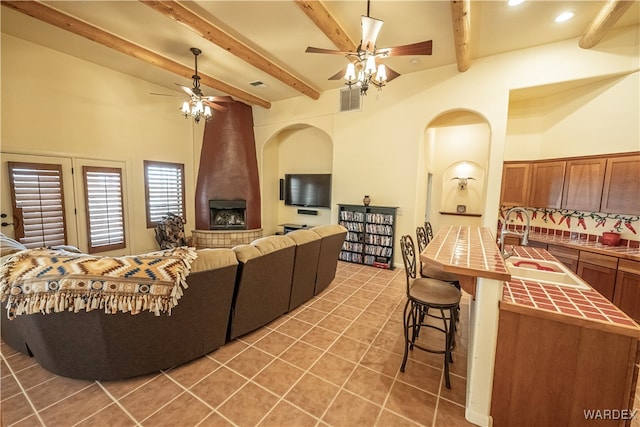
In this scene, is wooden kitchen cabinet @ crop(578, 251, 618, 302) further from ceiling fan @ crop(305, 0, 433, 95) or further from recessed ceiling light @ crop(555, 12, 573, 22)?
A: ceiling fan @ crop(305, 0, 433, 95)

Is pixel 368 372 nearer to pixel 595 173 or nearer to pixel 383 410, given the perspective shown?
pixel 383 410

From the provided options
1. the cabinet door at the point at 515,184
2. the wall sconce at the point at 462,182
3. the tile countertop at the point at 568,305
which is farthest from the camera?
the wall sconce at the point at 462,182

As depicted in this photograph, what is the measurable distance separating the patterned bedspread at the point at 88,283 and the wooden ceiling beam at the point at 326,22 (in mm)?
2841

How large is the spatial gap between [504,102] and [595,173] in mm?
1494

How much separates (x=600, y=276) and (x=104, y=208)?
7430 mm

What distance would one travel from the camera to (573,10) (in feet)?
9.43

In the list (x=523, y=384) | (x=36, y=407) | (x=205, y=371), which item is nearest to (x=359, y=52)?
(x=523, y=384)

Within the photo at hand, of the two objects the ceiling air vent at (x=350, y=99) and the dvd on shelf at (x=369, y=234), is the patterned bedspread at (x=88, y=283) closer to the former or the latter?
the dvd on shelf at (x=369, y=234)

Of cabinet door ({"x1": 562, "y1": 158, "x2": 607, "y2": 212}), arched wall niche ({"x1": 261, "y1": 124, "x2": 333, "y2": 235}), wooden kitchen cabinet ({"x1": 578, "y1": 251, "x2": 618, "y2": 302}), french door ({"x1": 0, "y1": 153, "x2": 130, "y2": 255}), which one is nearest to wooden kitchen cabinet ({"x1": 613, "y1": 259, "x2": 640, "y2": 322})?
wooden kitchen cabinet ({"x1": 578, "y1": 251, "x2": 618, "y2": 302})

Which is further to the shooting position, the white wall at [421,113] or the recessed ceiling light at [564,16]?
the white wall at [421,113]

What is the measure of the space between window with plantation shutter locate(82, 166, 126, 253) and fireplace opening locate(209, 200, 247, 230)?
1.72m

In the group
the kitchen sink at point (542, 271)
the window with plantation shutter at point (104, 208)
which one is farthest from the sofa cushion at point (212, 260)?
the window with plantation shutter at point (104, 208)

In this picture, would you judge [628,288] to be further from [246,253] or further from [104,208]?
[104,208]

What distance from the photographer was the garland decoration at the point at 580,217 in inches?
128
